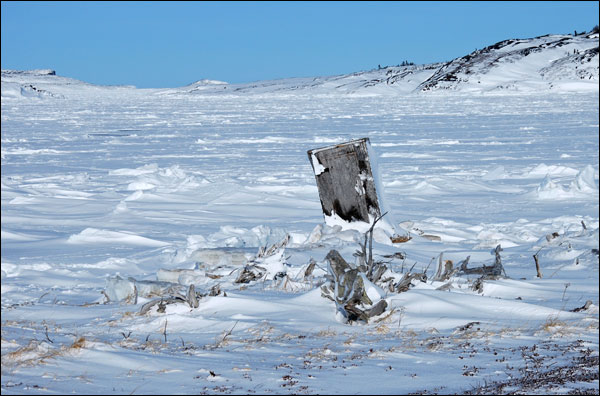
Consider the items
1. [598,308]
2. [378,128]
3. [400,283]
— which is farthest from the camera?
[378,128]

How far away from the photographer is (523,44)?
91812mm

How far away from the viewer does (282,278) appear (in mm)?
5219

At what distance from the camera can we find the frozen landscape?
297 cm

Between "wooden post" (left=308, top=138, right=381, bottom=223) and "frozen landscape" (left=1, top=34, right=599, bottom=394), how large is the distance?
28cm

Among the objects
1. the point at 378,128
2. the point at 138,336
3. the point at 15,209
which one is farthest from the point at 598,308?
the point at 378,128

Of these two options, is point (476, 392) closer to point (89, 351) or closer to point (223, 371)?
point (223, 371)

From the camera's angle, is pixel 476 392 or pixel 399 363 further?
pixel 399 363

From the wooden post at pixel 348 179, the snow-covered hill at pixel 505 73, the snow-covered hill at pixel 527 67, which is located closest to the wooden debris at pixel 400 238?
the wooden post at pixel 348 179

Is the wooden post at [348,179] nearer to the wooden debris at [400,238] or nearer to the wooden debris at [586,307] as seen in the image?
the wooden debris at [400,238]

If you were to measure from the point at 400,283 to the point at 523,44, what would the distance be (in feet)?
308

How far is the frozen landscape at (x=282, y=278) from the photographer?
297cm

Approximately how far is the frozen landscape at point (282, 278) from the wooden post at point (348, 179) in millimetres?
281

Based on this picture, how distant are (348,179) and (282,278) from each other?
209 cm

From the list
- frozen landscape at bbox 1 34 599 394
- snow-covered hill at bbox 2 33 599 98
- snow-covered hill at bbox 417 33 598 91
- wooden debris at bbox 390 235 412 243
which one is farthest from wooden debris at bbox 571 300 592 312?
snow-covered hill at bbox 417 33 598 91
